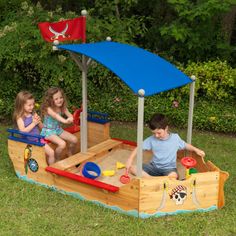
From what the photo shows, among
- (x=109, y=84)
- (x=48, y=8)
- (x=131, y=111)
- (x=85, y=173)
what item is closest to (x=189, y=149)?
(x=85, y=173)

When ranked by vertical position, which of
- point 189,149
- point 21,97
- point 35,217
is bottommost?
point 35,217

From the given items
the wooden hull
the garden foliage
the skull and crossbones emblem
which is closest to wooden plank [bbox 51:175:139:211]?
the wooden hull

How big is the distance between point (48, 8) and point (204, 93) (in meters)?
4.15

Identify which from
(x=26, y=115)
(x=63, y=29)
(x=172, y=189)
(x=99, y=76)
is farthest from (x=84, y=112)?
(x=99, y=76)

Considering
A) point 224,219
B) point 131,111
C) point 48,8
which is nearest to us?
point 224,219

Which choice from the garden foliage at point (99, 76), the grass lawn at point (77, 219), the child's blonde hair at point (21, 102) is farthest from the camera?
the garden foliage at point (99, 76)

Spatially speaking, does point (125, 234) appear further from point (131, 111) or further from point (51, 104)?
point (131, 111)

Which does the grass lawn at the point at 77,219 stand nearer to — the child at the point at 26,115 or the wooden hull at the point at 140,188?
the wooden hull at the point at 140,188

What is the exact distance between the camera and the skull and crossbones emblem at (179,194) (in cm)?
436

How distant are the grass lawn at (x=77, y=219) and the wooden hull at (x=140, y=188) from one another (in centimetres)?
8

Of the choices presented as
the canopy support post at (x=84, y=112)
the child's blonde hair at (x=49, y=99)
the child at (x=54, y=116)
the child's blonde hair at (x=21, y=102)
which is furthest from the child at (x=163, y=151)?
the child's blonde hair at (x=21, y=102)

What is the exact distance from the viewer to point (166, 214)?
440 cm

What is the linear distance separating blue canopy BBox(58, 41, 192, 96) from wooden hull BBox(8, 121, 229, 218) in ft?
3.10

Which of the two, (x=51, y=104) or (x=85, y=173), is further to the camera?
(x=51, y=104)
